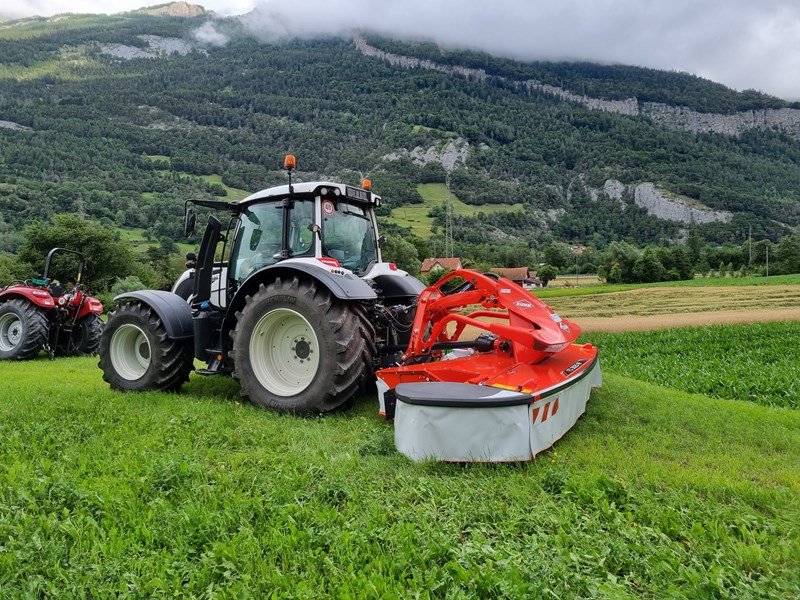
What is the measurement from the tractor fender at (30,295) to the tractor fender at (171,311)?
597 centimetres

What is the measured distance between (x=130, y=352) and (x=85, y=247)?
131 ft

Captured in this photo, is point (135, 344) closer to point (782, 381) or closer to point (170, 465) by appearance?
point (170, 465)

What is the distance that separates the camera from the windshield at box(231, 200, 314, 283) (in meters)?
5.80

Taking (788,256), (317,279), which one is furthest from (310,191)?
(788,256)

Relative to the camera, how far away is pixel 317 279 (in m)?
5.02

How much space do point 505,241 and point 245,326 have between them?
113723mm

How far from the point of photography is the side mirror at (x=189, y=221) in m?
6.05

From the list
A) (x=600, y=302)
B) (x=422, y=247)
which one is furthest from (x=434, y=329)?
(x=422, y=247)

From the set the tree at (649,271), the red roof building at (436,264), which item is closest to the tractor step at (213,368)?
the red roof building at (436,264)

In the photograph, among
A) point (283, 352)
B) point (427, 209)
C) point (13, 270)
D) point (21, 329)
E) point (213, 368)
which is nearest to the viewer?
point (283, 352)

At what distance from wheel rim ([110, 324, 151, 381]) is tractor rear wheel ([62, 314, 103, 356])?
19.9 feet

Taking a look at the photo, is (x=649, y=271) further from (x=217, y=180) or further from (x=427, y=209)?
(x=217, y=180)

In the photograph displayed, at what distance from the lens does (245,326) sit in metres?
5.29

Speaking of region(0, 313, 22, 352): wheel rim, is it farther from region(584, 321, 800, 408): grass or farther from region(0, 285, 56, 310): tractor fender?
region(584, 321, 800, 408): grass
